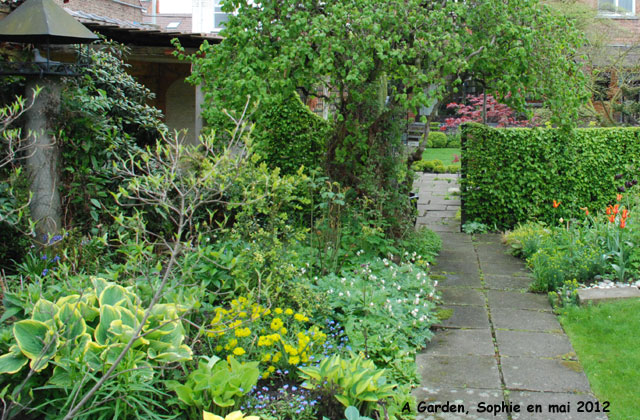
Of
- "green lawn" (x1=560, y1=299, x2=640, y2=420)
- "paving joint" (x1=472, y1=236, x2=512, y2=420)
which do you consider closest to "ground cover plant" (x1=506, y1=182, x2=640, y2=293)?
"paving joint" (x1=472, y1=236, x2=512, y2=420)

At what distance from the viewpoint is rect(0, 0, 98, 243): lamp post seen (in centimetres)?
509

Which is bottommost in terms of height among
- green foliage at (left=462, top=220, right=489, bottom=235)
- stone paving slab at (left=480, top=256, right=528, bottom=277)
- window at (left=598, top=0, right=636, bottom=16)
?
stone paving slab at (left=480, top=256, right=528, bottom=277)

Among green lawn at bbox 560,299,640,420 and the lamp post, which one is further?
the lamp post

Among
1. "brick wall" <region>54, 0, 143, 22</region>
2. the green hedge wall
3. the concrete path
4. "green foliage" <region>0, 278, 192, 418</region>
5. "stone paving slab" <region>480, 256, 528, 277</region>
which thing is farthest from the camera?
"brick wall" <region>54, 0, 143, 22</region>

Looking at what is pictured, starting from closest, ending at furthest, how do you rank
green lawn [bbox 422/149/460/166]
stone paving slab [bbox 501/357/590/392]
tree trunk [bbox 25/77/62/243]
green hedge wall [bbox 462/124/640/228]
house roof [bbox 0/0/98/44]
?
stone paving slab [bbox 501/357/590/392] < house roof [bbox 0/0/98/44] < tree trunk [bbox 25/77/62/243] < green hedge wall [bbox 462/124/640/228] < green lawn [bbox 422/149/460/166]

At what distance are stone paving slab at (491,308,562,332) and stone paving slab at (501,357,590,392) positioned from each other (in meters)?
0.71

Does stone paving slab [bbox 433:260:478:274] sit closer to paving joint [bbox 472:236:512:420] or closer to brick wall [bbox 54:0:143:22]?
paving joint [bbox 472:236:512:420]

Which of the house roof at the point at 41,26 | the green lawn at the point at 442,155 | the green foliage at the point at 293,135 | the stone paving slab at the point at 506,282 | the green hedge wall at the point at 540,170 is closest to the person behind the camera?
the house roof at the point at 41,26

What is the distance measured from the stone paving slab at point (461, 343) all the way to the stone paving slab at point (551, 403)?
70 centimetres

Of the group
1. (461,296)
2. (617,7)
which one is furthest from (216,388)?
(617,7)

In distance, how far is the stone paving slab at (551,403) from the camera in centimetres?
360

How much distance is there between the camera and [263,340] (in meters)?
3.84

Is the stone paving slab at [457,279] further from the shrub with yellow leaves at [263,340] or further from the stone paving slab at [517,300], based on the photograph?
the shrub with yellow leaves at [263,340]

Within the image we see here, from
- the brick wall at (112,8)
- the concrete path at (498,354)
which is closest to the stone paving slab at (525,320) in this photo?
the concrete path at (498,354)
